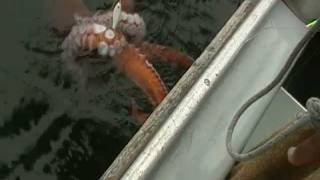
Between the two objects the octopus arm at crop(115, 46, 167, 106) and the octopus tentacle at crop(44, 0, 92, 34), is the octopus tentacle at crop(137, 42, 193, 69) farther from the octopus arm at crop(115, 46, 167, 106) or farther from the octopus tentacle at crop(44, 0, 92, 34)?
the octopus tentacle at crop(44, 0, 92, 34)

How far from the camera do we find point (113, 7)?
320 centimetres

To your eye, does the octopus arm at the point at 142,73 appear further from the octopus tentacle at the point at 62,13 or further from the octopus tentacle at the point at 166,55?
the octopus tentacle at the point at 62,13

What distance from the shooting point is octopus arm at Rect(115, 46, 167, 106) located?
2.85 meters

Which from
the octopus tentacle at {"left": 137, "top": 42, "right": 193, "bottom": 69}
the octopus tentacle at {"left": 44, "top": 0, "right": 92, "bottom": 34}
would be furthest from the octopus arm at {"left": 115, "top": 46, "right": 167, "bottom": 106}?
the octopus tentacle at {"left": 44, "top": 0, "right": 92, "bottom": 34}

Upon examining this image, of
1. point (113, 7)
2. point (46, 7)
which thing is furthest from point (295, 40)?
point (46, 7)

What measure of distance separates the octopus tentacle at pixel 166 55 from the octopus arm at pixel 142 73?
13 cm

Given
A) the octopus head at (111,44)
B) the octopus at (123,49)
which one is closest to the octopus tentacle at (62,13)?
the octopus at (123,49)

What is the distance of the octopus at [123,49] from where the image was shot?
289 cm

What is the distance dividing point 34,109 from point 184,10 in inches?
44.1

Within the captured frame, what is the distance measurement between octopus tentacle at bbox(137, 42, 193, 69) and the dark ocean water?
53 mm

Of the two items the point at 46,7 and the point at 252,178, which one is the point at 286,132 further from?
the point at 46,7

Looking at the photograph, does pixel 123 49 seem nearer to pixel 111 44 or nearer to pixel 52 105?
pixel 111 44

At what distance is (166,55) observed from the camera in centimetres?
312

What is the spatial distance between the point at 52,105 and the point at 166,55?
716 millimetres
